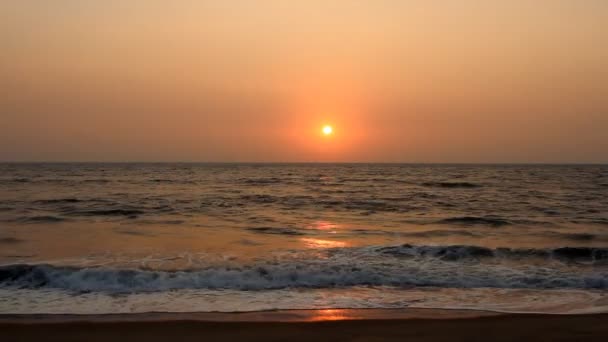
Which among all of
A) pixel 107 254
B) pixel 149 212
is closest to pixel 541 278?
pixel 107 254

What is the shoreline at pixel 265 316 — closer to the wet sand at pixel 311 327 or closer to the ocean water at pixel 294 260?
the wet sand at pixel 311 327

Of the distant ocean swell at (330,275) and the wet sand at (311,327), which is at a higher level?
the wet sand at (311,327)

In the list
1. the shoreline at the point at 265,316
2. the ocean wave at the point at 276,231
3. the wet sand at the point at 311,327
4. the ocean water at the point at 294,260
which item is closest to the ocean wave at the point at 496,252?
the ocean water at the point at 294,260

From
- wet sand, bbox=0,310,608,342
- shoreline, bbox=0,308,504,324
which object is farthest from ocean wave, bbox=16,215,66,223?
wet sand, bbox=0,310,608,342

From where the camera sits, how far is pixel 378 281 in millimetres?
10516

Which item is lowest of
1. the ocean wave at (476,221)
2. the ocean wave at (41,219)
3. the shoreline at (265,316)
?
the ocean wave at (41,219)

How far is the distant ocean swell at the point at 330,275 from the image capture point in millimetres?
9992

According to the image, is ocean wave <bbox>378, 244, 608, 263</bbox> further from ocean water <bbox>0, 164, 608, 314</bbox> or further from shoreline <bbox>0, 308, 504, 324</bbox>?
shoreline <bbox>0, 308, 504, 324</bbox>

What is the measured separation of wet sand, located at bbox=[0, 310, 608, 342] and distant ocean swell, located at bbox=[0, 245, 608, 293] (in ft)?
7.40

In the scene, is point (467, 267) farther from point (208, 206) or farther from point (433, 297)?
point (208, 206)

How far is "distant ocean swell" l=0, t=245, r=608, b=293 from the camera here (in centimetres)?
999

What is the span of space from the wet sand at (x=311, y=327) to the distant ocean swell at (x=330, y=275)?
7.40 ft

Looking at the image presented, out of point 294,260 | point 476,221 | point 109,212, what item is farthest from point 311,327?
point 109,212

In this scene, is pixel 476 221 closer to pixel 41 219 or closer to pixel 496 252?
pixel 496 252
